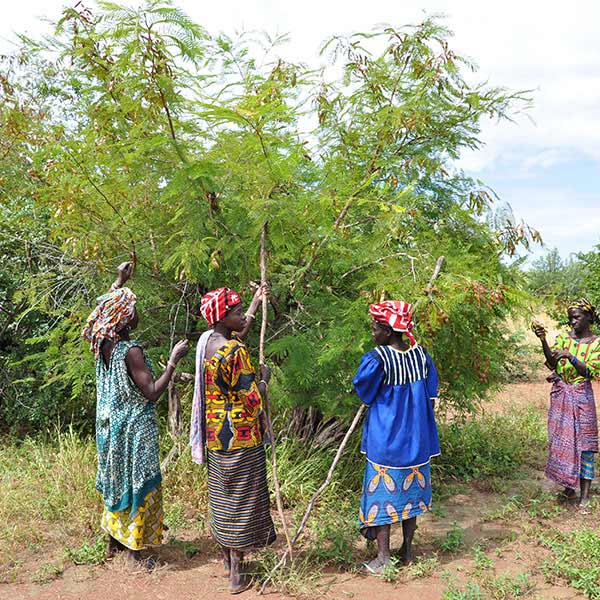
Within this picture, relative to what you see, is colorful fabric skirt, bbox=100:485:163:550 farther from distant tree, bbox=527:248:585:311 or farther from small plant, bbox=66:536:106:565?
distant tree, bbox=527:248:585:311

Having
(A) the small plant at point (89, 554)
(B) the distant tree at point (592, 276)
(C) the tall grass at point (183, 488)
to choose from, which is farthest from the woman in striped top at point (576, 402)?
(B) the distant tree at point (592, 276)

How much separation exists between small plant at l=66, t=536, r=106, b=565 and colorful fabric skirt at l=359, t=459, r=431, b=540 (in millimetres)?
1847

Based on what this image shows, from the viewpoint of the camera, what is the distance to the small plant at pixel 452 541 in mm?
4582

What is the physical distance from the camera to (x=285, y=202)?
14.6 feet

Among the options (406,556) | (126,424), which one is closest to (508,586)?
(406,556)

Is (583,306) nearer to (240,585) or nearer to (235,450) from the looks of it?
(235,450)

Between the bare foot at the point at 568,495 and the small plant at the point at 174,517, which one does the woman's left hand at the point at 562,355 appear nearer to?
the bare foot at the point at 568,495

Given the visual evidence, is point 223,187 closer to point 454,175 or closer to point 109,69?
point 109,69

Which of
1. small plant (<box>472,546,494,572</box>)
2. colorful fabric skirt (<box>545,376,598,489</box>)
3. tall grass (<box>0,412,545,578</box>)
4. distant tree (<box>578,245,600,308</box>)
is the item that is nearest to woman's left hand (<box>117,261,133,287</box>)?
tall grass (<box>0,412,545,578</box>)

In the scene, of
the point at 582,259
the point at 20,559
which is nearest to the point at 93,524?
the point at 20,559

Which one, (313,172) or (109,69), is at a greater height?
(109,69)

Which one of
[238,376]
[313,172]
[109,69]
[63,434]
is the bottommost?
[63,434]

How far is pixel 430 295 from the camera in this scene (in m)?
4.10

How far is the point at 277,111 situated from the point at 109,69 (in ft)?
4.38
